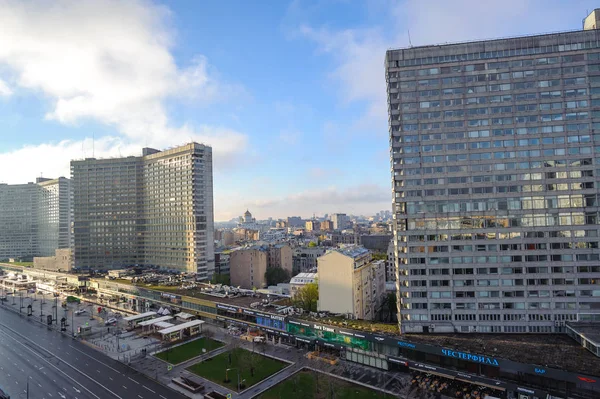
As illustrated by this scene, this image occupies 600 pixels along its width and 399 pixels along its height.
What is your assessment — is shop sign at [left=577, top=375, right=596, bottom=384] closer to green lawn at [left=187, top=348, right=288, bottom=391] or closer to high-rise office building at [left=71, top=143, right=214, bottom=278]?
green lawn at [left=187, top=348, right=288, bottom=391]

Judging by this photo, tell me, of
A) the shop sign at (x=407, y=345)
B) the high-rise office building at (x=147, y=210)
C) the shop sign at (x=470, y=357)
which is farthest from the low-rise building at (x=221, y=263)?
the shop sign at (x=470, y=357)

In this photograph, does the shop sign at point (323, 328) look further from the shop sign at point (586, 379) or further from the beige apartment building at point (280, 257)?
the beige apartment building at point (280, 257)

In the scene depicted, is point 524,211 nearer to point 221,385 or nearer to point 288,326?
point 288,326

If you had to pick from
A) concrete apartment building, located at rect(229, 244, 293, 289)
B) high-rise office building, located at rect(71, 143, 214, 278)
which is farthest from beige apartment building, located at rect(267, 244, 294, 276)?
high-rise office building, located at rect(71, 143, 214, 278)

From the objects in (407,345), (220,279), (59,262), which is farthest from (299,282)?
(59,262)

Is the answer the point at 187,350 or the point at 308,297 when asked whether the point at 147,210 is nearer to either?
the point at 187,350

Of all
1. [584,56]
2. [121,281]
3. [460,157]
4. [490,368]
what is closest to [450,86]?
[460,157]
